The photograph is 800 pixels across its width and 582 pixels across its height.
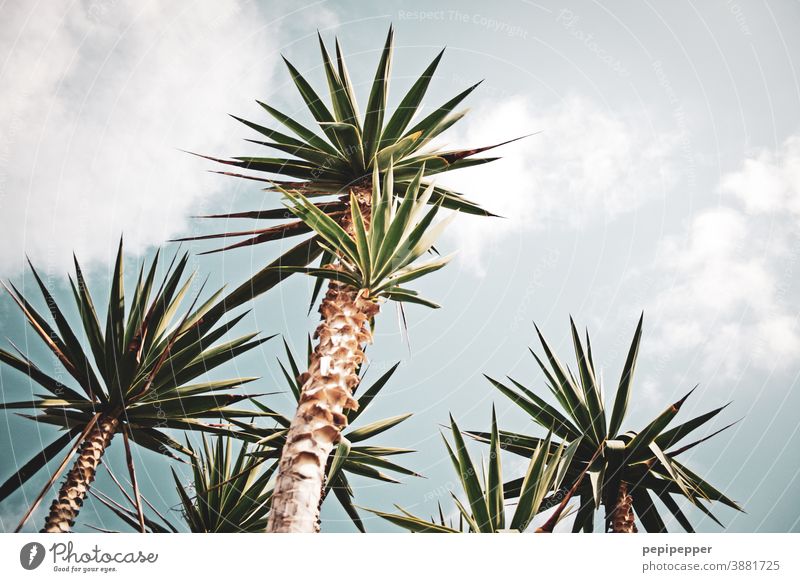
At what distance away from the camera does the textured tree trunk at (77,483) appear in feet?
12.2

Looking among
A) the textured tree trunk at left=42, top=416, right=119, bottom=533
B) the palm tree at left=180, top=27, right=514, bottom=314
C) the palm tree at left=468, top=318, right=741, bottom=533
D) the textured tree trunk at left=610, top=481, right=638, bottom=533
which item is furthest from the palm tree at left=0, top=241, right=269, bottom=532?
the textured tree trunk at left=610, top=481, right=638, bottom=533

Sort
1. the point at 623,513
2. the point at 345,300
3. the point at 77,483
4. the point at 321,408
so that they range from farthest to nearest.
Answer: the point at 623,513, the point at 77,483, the point at 345,300, the point at 321,408

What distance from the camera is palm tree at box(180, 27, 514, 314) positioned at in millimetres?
4223

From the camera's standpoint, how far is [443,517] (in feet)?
16.9

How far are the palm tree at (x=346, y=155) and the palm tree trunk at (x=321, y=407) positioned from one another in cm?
115

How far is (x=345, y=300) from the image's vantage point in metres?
3.19

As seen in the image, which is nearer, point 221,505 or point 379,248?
point 379,248

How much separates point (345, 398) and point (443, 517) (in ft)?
10.4
